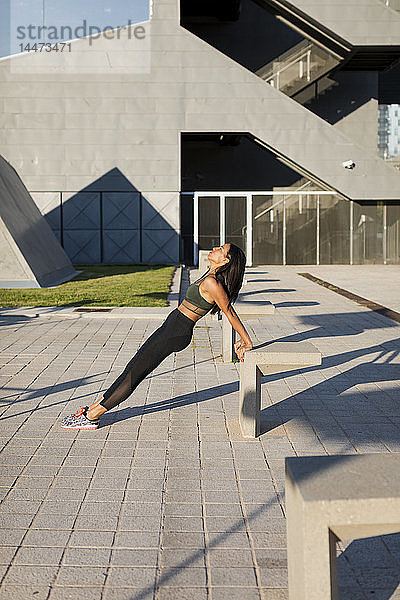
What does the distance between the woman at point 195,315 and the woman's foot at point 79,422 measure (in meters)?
0.20

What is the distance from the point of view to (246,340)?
5.93 m

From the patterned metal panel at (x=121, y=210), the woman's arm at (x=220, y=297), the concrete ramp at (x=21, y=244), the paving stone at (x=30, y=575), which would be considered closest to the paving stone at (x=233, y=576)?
the paving stone at (x=30, y=575)

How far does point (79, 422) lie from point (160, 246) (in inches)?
969

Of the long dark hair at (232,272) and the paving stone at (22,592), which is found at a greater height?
the long dark hair at (232,272)

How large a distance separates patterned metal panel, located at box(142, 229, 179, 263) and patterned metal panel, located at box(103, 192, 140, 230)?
28.8 inches

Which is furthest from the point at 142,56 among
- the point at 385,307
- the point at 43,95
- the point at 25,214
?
the point at 385,307

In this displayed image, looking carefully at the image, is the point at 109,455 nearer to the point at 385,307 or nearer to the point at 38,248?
the point at 385,307

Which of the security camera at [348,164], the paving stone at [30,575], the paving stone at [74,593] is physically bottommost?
the paving stone at [74,593]

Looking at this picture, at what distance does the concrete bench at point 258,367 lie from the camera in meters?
5.86

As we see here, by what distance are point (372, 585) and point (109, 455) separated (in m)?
2.57

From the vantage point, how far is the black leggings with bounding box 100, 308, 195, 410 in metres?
5.91

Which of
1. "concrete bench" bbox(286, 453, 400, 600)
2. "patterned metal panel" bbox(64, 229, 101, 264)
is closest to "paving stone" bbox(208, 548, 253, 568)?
"concrete bench" bbox(286, 453, 400, 600)

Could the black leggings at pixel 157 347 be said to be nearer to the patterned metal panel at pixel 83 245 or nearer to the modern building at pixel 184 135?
the modern building at pixel 184 135

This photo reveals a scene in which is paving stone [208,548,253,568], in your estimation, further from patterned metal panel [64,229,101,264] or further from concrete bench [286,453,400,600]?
patterned metal panel [64,229,101,264]
